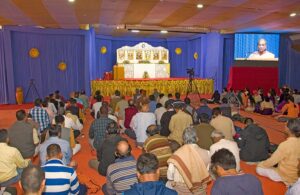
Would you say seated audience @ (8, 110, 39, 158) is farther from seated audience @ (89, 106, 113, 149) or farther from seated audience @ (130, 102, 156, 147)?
seated audience @ (130, 102, 156, 147)

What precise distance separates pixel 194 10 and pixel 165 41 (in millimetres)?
10479

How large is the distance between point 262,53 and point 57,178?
1497 centimetres

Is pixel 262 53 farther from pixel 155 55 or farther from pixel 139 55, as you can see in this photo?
pixel 139 55

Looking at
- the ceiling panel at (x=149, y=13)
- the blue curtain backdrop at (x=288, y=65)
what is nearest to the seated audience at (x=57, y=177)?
the ceiling panel at (x=149, y=13)

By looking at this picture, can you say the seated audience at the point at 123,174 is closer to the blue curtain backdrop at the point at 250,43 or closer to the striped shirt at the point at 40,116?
the striped shirt at the point at 40,116

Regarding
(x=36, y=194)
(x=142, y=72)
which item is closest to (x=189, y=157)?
(x=36, y=194)

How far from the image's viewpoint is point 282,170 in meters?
4.19

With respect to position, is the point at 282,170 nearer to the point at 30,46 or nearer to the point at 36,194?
the point at 36,194

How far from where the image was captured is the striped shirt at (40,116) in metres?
6.21

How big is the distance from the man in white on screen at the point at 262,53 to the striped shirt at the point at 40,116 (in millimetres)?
12372

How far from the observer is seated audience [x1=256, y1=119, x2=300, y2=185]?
12.8 feet

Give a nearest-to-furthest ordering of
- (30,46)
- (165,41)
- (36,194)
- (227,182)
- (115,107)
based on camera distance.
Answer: (36,194), (227,182), (115,107), (30,46), (165,41)

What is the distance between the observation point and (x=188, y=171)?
3.09 meters

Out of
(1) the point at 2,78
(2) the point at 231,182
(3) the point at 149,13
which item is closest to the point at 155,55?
(3) the point at 149,13
